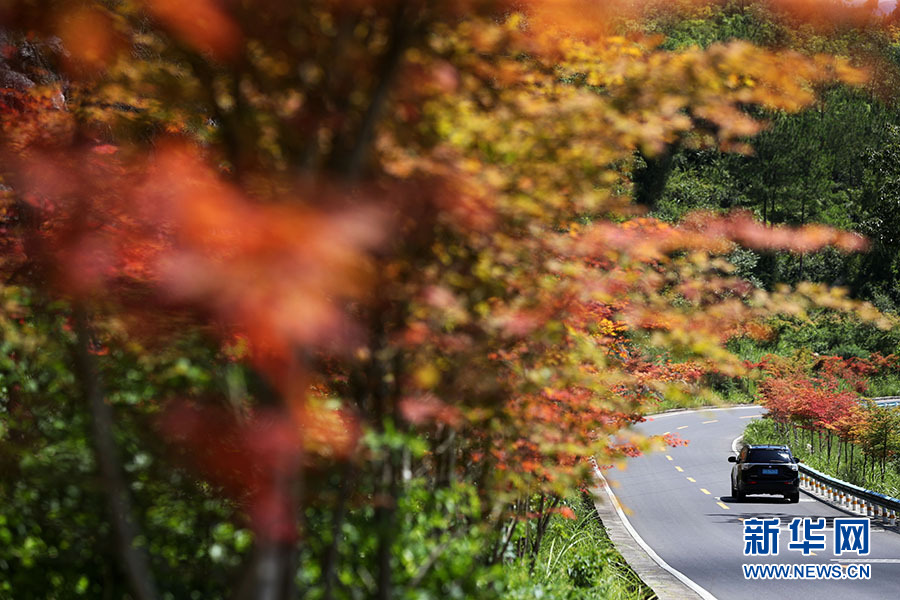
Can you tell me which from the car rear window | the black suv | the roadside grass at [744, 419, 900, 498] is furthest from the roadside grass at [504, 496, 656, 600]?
the roadside grass at [744, 419, 900, 498]

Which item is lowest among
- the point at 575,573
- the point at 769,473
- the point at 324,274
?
the point at 324,274

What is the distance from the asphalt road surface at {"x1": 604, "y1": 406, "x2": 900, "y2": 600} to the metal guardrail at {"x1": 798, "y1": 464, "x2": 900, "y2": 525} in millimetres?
381

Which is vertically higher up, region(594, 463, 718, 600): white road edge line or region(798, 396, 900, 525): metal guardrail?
region(798, 396, 900, 525): metal guardrail

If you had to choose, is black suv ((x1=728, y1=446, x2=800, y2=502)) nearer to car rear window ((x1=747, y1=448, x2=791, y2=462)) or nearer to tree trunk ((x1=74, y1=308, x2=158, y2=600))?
car rear window ((x1=747, y1=448, x2=791, y2=462))

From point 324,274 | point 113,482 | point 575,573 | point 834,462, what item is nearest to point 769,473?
point 834,462

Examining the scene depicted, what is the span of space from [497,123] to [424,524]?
258 cm

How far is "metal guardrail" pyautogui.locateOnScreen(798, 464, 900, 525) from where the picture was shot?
19.2 metres

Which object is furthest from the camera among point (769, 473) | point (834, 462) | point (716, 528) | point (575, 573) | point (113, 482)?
point (834, 462)

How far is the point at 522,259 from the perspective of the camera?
4391 millimetres

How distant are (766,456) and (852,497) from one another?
84.2 inches

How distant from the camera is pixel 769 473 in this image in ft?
73.3

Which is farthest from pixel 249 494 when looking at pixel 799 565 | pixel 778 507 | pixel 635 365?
pixel 778 507

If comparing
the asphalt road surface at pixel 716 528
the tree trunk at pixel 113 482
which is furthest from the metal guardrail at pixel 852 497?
the tree trunk at pixel 113 482

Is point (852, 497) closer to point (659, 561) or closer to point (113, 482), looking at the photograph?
point (659, 561)
